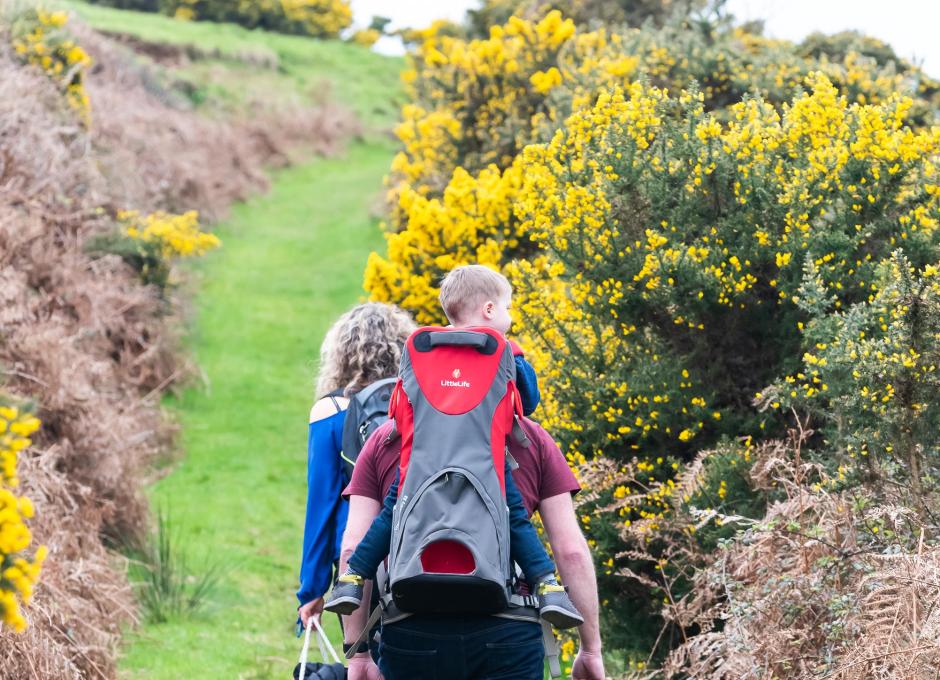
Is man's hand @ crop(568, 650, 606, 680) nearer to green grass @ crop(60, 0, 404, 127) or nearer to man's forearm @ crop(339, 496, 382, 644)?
man's forearm @ crop(339, 496, 382, 644)

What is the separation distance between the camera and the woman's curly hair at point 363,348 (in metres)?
4.69

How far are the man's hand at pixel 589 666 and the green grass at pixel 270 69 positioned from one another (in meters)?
31.0

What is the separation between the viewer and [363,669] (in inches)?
144

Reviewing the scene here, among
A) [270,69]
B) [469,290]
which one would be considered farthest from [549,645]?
[270,69]

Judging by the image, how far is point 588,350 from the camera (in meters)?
6.89

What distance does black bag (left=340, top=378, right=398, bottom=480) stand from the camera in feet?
14.0

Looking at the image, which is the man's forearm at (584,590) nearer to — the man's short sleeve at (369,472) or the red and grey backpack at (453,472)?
the red and grey backpack at (453,472)

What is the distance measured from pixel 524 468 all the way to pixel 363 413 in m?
0.99

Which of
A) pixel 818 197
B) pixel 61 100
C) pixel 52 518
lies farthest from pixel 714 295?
pixel 61 100

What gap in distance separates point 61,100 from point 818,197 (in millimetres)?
13105

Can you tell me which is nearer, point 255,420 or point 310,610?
point 310,610

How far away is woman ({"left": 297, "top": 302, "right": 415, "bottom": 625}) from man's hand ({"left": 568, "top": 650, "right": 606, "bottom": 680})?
143 centimetres

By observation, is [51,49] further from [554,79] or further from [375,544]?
[375,544]

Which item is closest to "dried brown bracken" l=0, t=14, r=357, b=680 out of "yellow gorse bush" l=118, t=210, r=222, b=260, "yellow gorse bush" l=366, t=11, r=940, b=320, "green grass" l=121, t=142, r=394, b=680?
"yellow gorse bush" l=118, t=210, r=222, b=260
